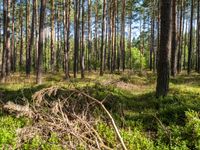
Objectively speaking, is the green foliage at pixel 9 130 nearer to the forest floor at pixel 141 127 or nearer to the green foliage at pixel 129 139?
the forest floor at pixel 141 127

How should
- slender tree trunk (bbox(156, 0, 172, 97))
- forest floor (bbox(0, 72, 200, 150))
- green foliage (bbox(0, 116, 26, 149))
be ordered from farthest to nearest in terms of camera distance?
1. slender tree trunk (bbox(156, 0, 172, 97))
2. forest floor (bbox(0, 72, 200, 150))
3. green foliage (bbox(0, 116, 26, 149))

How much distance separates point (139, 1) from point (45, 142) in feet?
130

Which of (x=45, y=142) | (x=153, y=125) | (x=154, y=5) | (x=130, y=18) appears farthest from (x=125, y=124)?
(x=130, y=18)

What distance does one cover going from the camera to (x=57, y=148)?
6.37m

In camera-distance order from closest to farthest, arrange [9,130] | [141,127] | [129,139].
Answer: [129,139], [9,130], [141,127]

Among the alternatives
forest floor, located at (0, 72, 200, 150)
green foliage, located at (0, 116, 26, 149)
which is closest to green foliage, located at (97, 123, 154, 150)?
forest floor, located at (0, 72, 200, 150)

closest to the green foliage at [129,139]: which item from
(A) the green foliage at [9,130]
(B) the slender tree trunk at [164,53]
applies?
(A) the green foliage at [9,130]

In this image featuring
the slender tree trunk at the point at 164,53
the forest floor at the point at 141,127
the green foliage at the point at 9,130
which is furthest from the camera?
the slender tree trunk at the point at 164,53

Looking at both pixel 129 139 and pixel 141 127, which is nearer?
pixel 129 139

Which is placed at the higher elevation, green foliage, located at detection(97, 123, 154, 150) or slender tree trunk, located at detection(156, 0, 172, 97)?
slender tree trunk, located at detection(156, 0, 172, 97)

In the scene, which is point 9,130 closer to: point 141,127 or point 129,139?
point 129,139

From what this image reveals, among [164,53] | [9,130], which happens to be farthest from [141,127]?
[164,53]

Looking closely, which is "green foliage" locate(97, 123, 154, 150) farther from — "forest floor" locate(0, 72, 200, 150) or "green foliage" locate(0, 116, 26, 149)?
"green foliage" locate(0, 116, 26, 149)

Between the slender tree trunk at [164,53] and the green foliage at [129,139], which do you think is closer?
the green foliage at [129,139]
